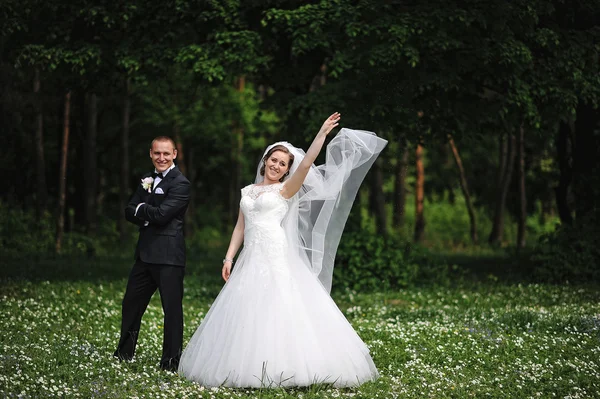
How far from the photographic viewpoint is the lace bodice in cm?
809

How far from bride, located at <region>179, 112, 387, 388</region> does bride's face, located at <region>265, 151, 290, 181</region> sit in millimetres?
11

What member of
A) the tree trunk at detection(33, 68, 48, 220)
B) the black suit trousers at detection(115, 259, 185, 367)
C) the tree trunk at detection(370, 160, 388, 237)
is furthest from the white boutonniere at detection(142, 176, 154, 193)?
the tree trunk at detection(370, 160, 388, 237)

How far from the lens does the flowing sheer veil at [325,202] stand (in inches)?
327

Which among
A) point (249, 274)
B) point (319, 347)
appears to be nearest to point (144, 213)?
point (249, 274)

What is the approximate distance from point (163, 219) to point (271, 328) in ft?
5.45

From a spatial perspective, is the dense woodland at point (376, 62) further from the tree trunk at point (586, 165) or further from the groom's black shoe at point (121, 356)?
the groom's black shoe at point (121, 356)

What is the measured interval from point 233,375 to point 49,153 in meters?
24.3

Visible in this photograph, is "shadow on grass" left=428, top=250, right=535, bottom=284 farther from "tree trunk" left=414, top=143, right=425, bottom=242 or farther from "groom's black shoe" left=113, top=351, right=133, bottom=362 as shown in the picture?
"groom's black shoe" left=113, top=351, right=133, bottom=362

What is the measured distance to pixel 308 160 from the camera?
7785 millimetres

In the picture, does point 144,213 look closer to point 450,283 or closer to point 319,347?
point 319,347

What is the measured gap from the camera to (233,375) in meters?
7.47

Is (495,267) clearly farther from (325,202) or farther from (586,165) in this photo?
(325,202)

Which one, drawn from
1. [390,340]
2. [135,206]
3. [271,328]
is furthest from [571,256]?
[135,206]

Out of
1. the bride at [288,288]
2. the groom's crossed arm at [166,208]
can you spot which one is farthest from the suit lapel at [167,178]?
the bride at [288,288]
